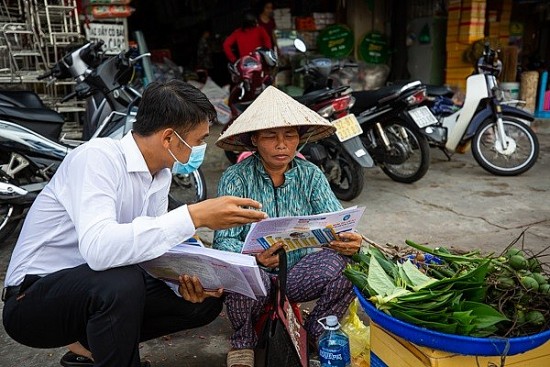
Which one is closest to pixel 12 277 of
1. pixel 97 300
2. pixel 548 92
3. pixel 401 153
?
pixel 97 300

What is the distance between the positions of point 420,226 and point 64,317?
113 inches

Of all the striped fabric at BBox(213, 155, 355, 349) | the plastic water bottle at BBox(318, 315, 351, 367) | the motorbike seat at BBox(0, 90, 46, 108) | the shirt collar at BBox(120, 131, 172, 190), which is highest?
the shirt collar at BBox(120, 131, 172, 190)

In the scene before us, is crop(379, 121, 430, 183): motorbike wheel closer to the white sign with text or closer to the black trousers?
the white sign with text

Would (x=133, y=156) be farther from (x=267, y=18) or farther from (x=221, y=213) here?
(x=267, y=18)

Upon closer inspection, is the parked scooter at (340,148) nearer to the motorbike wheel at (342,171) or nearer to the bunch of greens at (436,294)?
the motorbike wheel at (342,171)

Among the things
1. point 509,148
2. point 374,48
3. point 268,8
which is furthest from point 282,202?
point 374,48

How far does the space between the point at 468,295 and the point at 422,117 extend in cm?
332

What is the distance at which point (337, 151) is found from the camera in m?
4.41

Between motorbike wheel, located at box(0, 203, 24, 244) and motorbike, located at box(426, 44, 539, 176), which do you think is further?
motorbike, located at box(426, 44, 539, 176)

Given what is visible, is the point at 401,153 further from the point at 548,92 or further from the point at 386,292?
the point at 548,92

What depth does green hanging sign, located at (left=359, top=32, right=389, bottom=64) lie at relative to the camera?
7980 millimetres

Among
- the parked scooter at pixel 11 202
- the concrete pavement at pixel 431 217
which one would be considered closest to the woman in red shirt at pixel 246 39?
the concrete pavement at pixel 431 217

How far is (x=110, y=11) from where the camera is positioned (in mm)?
5227

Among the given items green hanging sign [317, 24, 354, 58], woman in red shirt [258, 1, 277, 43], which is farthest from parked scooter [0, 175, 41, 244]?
green hanging sign [317, 24, 354, 58]
